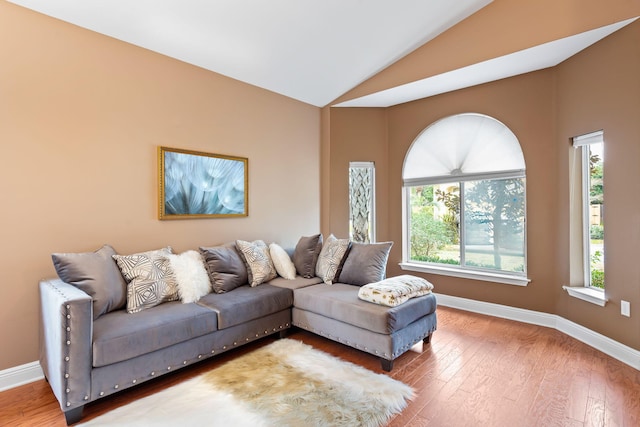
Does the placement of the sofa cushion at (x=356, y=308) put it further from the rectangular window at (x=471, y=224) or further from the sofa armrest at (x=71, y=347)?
the sofa armrest at (x=71, y=347)

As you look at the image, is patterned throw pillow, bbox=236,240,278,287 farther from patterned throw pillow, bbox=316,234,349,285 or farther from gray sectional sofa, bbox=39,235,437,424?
patterned throw pillow, bbox=316,234,349,285

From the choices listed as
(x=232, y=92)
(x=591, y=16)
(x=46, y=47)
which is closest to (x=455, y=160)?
(x=591, y=16)

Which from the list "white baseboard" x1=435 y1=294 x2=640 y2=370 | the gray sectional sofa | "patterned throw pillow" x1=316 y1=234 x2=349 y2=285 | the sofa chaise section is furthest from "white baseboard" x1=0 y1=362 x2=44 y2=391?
"white baseboard" x1=435 y1=294 x2=640 y2=370

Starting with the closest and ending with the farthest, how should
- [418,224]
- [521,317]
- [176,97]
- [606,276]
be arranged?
1. [606,276]
2. [176,97]
3. [521,317]
4. [418,224]

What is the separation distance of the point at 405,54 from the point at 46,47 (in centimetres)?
341

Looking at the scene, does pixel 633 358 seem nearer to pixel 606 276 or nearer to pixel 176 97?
pixel 606 276

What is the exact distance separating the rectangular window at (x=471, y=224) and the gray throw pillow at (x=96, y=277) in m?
3.67

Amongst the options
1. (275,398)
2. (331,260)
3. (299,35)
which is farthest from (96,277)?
(299,35)

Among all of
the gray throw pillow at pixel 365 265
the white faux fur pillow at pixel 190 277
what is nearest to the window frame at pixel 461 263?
the gray throw pillow at pixel 365 265

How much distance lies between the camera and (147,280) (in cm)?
258

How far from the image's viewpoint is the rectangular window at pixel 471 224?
3.80 m

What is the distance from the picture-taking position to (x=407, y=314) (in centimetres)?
262

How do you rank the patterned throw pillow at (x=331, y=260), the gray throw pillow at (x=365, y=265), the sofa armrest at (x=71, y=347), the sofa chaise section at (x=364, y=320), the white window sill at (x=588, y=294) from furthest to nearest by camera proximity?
the patterned throw pillow at (x=331, y=260), the gray throw pillow at (x=365, y=265), the white window sill at (x=588, y=294), the sofa chaise section at (x=364, y=320), the sofa armrest at (x=71, y=347)

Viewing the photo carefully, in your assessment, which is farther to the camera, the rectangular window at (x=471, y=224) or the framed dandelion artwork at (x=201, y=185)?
the rectangular window at (x=471, y=224)
